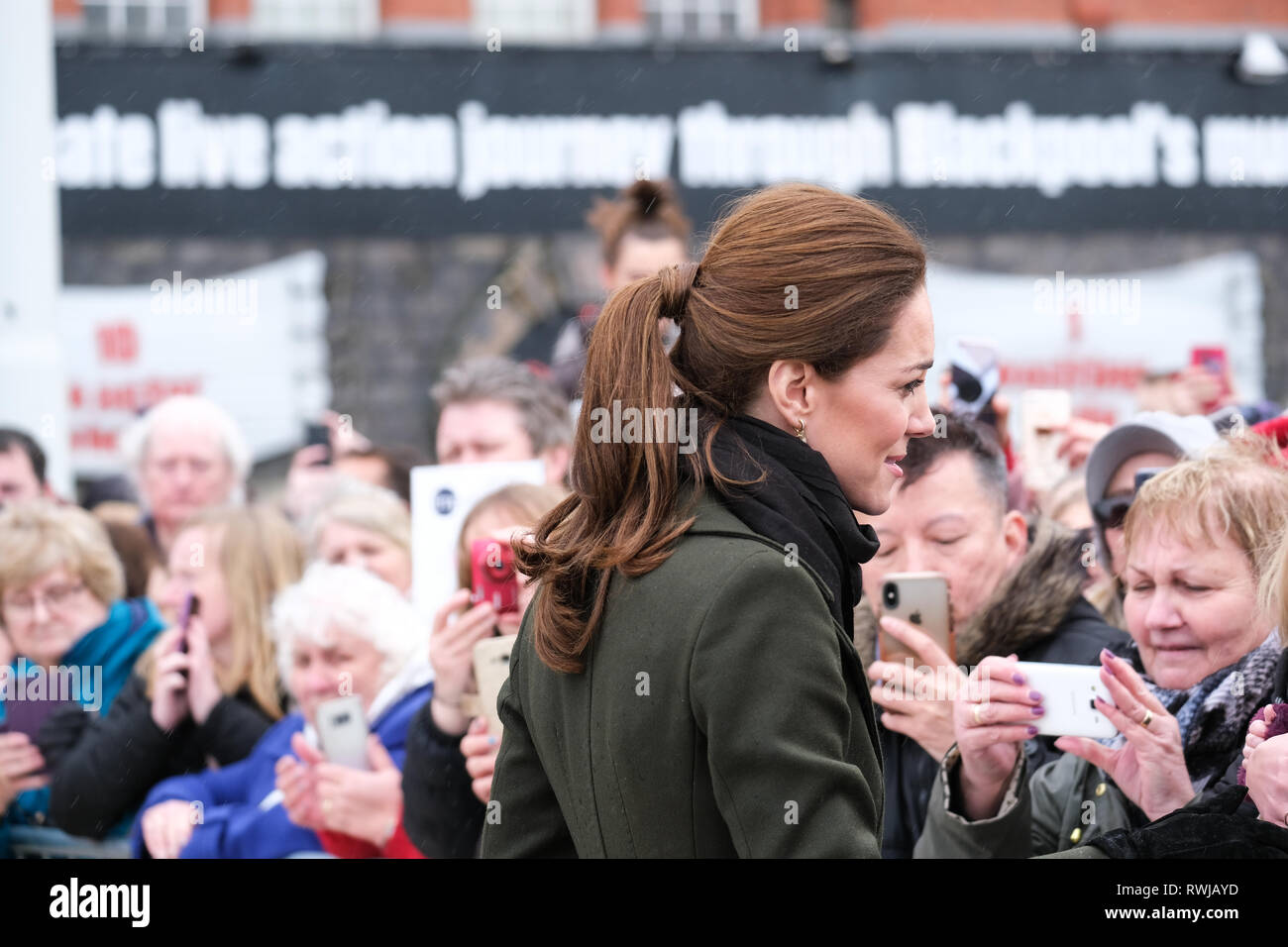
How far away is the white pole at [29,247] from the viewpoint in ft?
18.1

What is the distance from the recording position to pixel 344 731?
152 inches

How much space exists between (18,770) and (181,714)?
52 cm

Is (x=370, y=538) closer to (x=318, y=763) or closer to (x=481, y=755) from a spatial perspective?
(x=318, y=763)

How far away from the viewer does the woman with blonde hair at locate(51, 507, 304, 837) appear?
4296 millimetres

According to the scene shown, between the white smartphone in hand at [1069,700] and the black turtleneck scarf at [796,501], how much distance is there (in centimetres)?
81

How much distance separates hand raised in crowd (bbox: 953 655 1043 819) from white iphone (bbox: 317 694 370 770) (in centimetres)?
170

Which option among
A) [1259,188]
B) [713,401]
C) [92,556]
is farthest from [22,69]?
[1259,188]

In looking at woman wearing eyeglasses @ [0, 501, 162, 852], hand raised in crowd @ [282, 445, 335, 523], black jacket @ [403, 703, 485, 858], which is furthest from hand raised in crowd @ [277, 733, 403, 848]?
hand raised in crowd @ [282, 445, 335, 523]

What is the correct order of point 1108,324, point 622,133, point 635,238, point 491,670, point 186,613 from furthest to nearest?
point 1108,324, point 622,133, point 635,238, point 186,613, point 491,670

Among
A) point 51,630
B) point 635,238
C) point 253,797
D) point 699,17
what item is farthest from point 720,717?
point 699,17

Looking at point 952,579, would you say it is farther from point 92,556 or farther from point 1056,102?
point 1056,102

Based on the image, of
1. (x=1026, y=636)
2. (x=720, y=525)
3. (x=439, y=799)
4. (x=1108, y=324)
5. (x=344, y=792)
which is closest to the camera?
(x=720, y=525)

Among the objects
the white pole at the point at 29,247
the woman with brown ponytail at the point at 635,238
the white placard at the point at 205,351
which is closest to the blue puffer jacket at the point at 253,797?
the woman with brown ponytail at the point at 635,238

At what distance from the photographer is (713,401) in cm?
200
